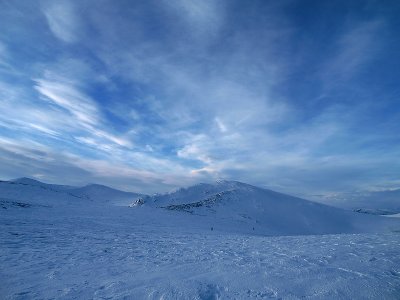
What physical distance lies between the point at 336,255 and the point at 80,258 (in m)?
9.89

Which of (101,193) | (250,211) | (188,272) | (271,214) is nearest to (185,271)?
(188,272)

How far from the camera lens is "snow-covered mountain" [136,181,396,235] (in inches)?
1255

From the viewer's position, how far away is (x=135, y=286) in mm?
6375

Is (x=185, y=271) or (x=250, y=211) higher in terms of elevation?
(x=250, y=211)

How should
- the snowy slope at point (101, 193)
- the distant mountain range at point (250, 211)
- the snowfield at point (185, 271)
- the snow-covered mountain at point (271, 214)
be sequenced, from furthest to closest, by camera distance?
the snowy slope at point (101, 193) → the snow-covered mountain at point (271, 214) → the distant mountain range at point (250, 211) → the snowfield at point (185, 271)

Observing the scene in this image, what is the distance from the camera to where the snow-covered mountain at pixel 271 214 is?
31.9m

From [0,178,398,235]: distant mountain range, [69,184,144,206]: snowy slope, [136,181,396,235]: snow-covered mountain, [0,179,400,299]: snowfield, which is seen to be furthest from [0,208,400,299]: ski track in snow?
[69,184,144,206]: snowy slope

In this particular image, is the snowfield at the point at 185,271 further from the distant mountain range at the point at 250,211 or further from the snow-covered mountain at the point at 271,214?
the snow-covered mountain at the point at 271,214

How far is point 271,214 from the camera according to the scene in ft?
121

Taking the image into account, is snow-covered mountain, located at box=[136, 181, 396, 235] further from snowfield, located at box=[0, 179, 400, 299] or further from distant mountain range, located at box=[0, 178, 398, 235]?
snowfield, located at box=[0, 179, 400, 299]

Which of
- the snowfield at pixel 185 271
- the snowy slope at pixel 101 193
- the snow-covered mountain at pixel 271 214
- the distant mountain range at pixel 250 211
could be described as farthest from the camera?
the snowy slope at pixel 101 193

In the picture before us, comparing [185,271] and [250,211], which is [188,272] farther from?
[250,211]

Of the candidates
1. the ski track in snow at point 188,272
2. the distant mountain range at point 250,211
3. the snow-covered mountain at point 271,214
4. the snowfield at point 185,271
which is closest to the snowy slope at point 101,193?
the distant mountain range at point 250,211

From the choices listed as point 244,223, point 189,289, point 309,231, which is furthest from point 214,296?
point 309,231
